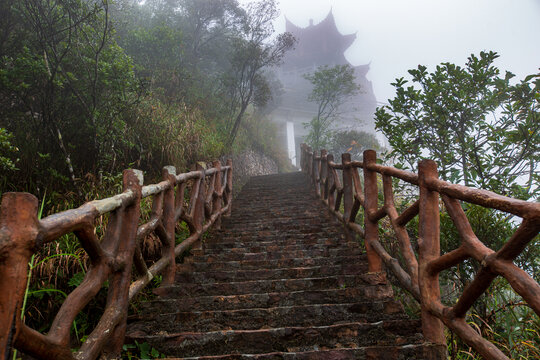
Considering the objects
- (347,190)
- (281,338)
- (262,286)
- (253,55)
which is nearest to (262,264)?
(262,286)

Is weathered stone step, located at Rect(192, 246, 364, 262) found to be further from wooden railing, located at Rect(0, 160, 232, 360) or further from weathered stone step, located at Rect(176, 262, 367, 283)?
wooden railing, located at Rect(0, 160, 232, 360)

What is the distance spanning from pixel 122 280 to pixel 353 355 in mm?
1402

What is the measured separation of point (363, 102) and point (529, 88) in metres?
25.6

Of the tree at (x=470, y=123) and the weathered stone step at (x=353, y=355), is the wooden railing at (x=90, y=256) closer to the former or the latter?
the weathered stone step at (x=353, y=355)

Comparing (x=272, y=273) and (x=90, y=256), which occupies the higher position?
(x=90, y=256)

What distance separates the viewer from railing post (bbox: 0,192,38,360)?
3.22 feet

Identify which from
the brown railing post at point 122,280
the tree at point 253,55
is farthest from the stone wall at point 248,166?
the brown railing post at point 122,280

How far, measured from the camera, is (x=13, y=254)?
3.35 ft

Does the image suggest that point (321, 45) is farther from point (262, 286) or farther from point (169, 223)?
point (262, 286)

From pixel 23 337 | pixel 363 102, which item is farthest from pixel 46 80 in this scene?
pixel 363 102

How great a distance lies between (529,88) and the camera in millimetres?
3838

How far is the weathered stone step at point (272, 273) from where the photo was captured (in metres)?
3.01

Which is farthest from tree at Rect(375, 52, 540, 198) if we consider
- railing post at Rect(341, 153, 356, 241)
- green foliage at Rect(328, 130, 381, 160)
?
green foliage at Rect(328, 130, 381, 160)

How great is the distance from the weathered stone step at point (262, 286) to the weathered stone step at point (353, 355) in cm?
95
